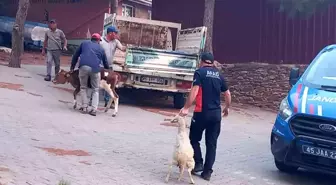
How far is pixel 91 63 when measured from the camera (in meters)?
11.6

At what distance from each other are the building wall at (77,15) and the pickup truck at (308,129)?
21538mm

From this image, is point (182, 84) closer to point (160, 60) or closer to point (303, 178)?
point (160, 60)

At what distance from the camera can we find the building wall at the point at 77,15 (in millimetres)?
29312

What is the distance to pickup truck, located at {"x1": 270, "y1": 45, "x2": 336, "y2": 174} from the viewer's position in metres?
7.47

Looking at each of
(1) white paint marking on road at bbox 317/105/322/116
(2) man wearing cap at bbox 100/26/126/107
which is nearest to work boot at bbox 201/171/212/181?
(1) white paint marking on road at bbox 317/105/322/116

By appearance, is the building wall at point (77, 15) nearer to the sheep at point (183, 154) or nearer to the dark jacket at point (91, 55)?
the dark jacket at point (91, 55)

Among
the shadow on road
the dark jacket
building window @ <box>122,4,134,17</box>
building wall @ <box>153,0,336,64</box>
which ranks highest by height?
building window @ <box>122,4,134,17</box>

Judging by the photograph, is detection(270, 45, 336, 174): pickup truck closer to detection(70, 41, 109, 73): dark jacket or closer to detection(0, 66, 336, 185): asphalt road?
detection(0, 66, 336, 185): asphalt road

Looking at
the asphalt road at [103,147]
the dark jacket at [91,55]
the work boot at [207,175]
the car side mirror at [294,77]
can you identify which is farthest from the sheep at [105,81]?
the work boot at [207,175]

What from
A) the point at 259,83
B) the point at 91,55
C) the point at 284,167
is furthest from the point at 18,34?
the point at 284,167

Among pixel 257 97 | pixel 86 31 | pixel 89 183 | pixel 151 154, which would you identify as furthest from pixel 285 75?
pixel 86 31

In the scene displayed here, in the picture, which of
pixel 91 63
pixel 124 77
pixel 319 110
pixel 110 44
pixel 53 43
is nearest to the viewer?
pixel 319 110

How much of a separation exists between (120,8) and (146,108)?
55.3 feet

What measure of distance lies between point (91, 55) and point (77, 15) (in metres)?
18.6
